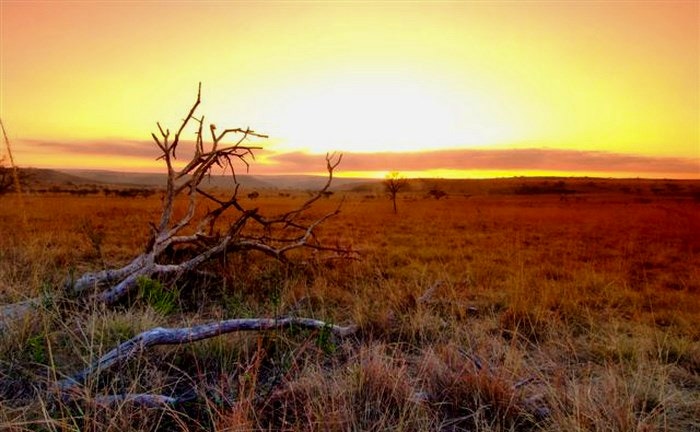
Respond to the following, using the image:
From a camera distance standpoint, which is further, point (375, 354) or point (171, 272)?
point (171, 272)

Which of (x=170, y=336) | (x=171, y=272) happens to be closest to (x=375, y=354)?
(x=170, y=336)

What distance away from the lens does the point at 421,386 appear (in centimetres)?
327

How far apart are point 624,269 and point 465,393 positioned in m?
8.60

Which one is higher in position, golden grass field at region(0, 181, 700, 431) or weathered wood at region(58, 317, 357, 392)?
weathered wood at region(58, 317, 357, 392)

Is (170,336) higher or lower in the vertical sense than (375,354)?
higher

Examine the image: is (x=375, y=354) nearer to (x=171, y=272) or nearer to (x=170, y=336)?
(x=170, y=336)

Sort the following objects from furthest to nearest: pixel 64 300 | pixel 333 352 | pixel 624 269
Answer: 1. pixel 624 269
2. pixel 64 300
3. pixel 333 352

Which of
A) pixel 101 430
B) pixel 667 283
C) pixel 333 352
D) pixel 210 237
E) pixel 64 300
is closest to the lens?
pixel 101 430

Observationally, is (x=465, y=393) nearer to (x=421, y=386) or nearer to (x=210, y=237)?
(x=421, y=386)

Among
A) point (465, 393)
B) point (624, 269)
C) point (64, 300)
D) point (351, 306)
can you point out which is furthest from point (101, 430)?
point (624, 269)

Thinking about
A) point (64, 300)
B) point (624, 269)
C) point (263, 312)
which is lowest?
point (624, 269)

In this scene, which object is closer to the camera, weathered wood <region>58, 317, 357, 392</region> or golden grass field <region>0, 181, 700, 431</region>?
golden grass field <region>0, 181, 700, 431</region>

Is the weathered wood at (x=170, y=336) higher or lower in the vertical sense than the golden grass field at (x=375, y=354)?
higher

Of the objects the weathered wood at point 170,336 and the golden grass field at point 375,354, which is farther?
the weathered wood at point 170,336
